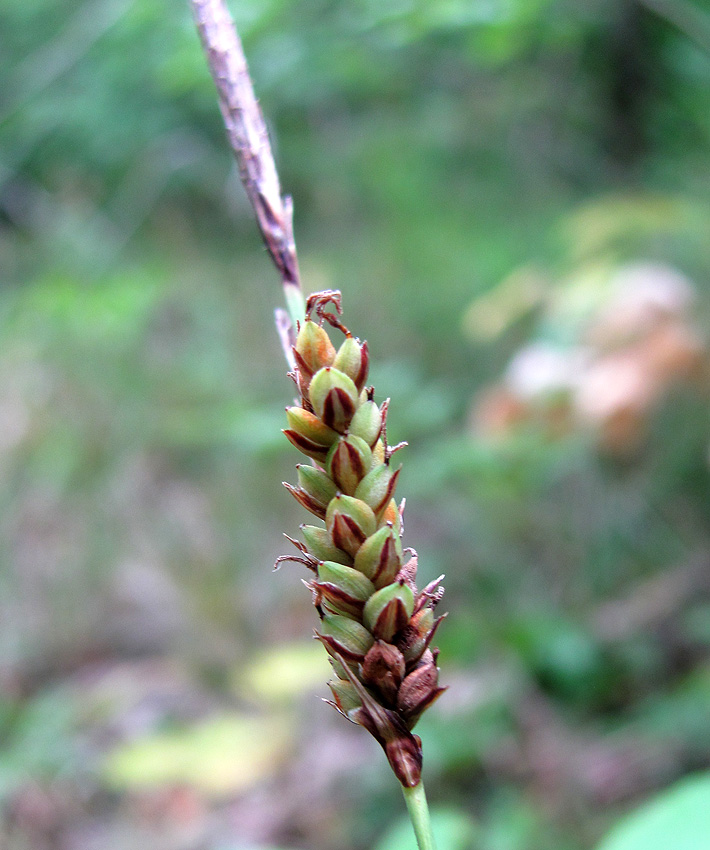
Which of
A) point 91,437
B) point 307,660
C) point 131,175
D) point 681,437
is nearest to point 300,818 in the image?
point 307,660

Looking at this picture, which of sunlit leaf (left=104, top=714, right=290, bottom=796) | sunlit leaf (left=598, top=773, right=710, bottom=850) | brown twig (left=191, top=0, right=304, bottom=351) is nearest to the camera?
brown twig (left=191, top=0, right=304, bottom=351)

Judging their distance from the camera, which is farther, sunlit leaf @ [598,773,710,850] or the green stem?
sunlit leaf @ [598,773,710,850]

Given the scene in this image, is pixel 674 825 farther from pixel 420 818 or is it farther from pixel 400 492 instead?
pixel 400 492

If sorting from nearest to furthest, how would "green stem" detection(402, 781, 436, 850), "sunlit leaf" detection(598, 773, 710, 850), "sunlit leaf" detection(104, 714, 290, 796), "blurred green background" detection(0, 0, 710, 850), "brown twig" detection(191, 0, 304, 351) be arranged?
"green stem" detection(402, 781, 436, 850), "brown twig" detection(191, 0, 304, 351), "sunlit leaf" detection(598, 773, 710, 850), "sunlit leaf" detection(104, 714, 290, 796), "blurred green background" detection(0, 0, 710, 850)

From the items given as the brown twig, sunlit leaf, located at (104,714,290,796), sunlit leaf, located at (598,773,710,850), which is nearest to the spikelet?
the brown twig

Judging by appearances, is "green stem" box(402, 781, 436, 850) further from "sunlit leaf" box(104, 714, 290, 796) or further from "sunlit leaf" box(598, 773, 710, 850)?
"sunlit leaf" box(104, 714, 290, 796)

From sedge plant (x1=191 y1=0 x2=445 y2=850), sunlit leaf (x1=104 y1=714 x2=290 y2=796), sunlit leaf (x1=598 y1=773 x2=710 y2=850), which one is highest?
sunlit leaf (x1=104 y1=714 x2=290 y2=796)
